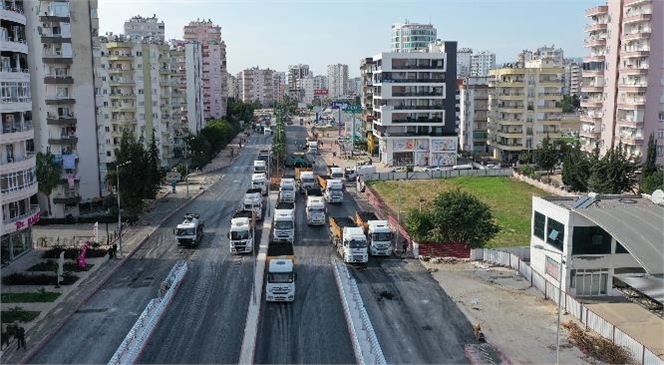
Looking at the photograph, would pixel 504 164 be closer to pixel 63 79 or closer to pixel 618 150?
pixel 618 150

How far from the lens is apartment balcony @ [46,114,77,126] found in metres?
63.6

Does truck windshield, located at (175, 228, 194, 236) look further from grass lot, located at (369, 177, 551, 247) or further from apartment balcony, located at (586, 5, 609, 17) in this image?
apartment balcony, located at (586, 5, 609, 17)

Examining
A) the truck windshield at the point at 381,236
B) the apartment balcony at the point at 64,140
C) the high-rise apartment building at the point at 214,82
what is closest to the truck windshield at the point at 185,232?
the truck windshield at the point at 381,236

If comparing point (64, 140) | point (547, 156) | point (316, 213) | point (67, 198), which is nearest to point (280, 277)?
point (316, 213)

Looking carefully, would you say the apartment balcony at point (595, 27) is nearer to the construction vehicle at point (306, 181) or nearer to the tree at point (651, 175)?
the tree at point (651, 175)

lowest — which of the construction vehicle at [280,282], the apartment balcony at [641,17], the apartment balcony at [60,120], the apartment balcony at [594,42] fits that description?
the construction vehicle at [280,282]

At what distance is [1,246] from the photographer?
149 feet

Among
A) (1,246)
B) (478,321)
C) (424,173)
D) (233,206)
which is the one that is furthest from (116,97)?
(478,321)

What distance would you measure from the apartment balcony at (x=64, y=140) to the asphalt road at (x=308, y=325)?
2980 cm

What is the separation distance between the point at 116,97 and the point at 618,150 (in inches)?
2509

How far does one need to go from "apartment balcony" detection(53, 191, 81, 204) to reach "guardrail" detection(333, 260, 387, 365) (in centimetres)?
3076

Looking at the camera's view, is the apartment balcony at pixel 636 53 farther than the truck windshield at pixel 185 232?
Yes

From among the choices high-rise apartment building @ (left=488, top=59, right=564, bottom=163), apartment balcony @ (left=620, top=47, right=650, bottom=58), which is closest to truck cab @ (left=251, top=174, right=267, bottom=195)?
apartment balcony @ (left=620, top=47, right=650, bottom=58)

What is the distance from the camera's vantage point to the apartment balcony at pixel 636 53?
79031mm
